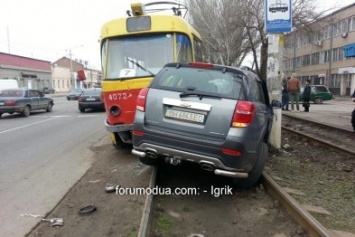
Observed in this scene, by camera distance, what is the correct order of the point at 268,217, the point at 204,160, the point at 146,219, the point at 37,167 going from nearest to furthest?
the point at 146,219
the point at 268,217
the point at 204,160
the point at 37,167

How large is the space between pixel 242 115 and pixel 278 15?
469 centimetres

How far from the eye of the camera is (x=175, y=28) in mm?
8016

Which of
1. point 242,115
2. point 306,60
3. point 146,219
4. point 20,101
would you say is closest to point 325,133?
point 242,115

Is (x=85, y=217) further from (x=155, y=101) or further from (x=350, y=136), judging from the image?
(x=350, y=136)

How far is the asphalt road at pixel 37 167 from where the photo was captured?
205 inches

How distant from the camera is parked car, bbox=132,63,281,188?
4910 millimetres

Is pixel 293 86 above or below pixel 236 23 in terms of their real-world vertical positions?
below

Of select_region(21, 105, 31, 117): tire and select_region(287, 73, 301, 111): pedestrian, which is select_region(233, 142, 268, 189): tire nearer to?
select_region(287, 73, 301, 111): pedestrian

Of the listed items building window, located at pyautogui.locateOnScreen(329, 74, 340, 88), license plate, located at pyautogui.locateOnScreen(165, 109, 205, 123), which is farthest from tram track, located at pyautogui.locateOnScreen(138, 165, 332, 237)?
building window, located at pyautogui.locateOnScreen(329, 74, 340, 88)

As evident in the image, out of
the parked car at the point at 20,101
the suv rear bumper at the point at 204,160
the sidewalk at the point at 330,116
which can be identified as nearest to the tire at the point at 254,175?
the suv rear bumper at the point at 204,160

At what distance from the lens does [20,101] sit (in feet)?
64.0

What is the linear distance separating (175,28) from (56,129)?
309 inches

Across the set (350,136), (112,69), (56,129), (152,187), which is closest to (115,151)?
(112,69)

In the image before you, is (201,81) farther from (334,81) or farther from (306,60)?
(306,60)
